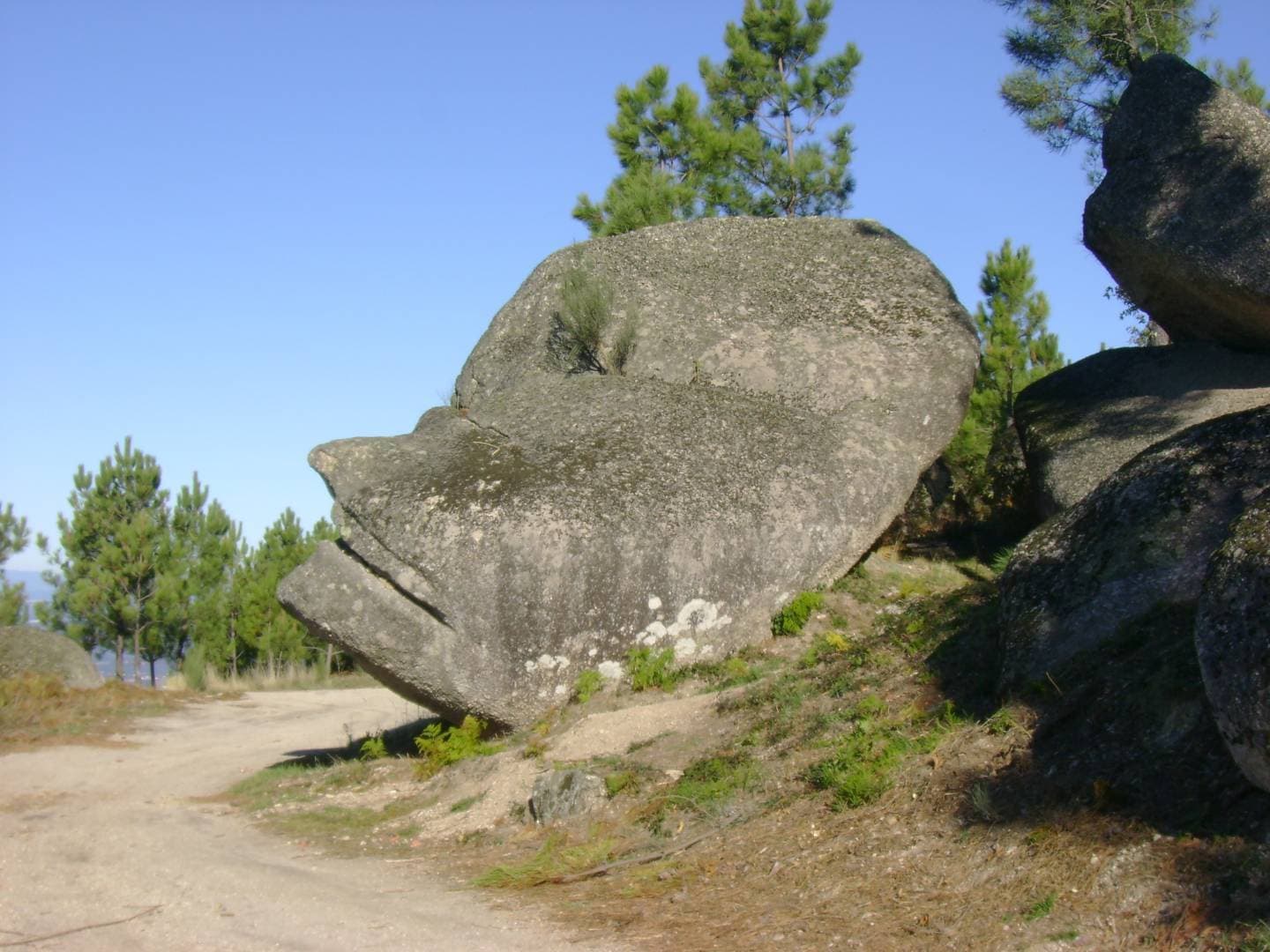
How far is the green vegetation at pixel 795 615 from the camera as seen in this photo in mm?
10625

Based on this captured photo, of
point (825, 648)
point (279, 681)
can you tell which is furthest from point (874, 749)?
point (279, 681)

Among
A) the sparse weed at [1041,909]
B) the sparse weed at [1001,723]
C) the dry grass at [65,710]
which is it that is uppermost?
the dry grass at [65,710]

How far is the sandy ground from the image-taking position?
19.7ft

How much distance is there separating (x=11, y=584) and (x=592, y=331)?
72.2ft

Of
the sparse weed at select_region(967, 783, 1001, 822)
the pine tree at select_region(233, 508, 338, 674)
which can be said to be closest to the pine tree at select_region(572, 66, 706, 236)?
the pine tree at select_region(233, 508, 338, 674)

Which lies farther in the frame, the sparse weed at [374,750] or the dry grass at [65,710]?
the dry grass at [65,710]

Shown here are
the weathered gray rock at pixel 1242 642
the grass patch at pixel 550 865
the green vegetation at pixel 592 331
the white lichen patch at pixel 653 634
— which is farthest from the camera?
the green vegetation at pixel 592 331

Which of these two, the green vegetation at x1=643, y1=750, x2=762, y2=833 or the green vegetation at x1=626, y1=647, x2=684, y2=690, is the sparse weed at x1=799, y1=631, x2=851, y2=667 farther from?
the green vegetation at x1=643, y1=750, x2=762, y2=833

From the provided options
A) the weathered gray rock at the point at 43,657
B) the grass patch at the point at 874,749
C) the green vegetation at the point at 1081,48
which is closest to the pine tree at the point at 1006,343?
the green vegetation at the point at 1081,48

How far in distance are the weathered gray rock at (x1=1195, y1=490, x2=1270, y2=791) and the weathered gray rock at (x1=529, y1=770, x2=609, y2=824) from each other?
170 inches

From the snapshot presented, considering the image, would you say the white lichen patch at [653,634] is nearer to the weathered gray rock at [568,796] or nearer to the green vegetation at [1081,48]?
the weathered gray rock at [568,796]

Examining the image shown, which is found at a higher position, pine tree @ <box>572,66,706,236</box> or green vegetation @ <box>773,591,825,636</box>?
pine tree @ <box>572,66,706,236</box>

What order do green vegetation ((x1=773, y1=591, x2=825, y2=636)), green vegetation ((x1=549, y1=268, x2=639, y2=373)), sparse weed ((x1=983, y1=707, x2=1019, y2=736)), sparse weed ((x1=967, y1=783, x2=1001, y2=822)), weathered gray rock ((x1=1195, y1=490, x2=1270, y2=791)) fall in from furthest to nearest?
green vegetation ((x1=549, y1=268, x2=639, y2=373)) < green vegetation ((x1=773, y1=591, x2=825, y2=636)) < sparse weed ((x1=983, y1=707, x2=1019, y2=736)) < sparse weed ((x1=967, y1=783, x2=1001, y2=822)) < weathered gray rock ((x1=1195, y1=490, x2=1270, y2=791))

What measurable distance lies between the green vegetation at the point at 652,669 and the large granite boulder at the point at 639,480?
3.2 inches
